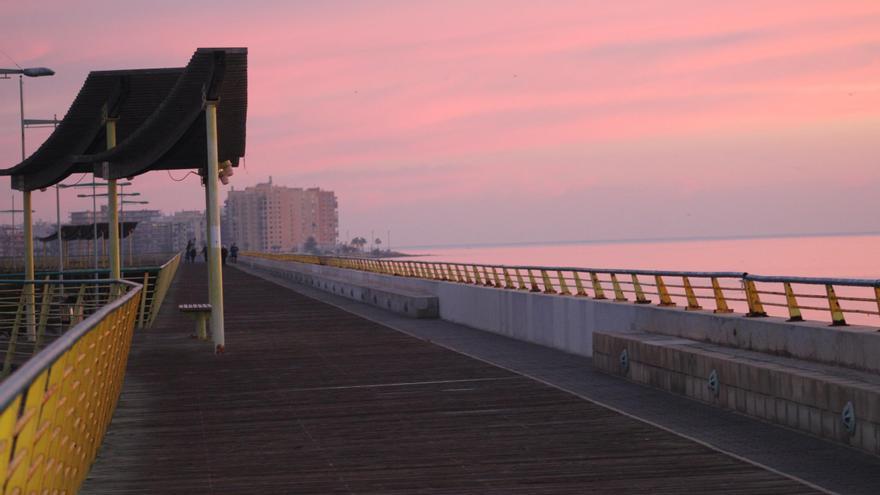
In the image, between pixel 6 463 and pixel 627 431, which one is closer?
pixel 6 463

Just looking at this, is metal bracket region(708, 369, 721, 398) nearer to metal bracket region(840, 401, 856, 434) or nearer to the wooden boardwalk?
the wooden boardwalk

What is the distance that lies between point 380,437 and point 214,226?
11.4 metres

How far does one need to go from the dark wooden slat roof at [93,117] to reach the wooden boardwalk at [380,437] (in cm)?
610

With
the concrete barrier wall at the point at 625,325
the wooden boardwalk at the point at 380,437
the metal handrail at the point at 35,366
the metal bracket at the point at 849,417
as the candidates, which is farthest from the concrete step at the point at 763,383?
the metal handrail at the point at 35,366

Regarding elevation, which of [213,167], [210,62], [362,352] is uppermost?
[210,62]

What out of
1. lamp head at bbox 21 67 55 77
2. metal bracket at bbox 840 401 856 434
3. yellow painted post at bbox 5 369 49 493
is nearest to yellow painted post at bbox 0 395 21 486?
yellow painted post at bbox 5 369 49 493

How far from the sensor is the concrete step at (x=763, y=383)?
10.9 meters

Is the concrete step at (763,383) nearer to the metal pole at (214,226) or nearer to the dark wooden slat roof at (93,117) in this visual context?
the metal pole at (214,226)

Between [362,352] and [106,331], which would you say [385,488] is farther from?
[362,352]

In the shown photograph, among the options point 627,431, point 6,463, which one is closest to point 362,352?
point 627,431

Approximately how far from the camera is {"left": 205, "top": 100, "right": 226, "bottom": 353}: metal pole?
890 inches

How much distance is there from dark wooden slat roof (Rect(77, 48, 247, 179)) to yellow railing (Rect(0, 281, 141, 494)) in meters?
9.33

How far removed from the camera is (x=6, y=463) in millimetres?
4453

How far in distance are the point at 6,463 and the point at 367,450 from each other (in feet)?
23.9
